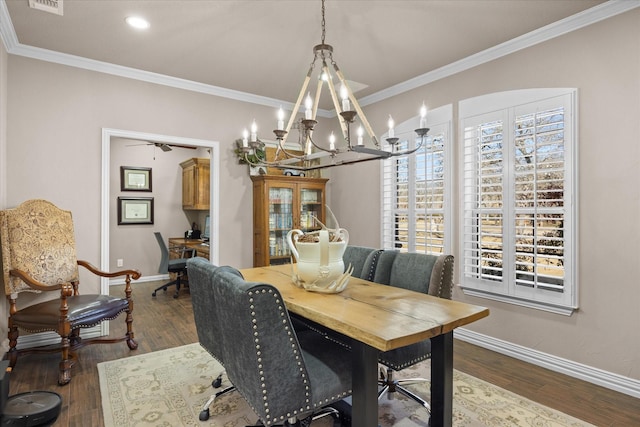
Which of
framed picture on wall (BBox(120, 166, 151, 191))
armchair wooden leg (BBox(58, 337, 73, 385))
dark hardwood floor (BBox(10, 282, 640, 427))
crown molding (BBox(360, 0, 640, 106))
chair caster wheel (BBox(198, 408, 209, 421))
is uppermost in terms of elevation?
crown molding (BBox(360, 0, 640, 106))

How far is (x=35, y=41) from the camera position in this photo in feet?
10.2

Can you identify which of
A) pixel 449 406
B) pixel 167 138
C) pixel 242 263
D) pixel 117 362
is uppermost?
pixel 167 138

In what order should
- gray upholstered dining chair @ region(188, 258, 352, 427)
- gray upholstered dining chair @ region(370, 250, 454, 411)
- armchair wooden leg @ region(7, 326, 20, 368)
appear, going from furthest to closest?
armchair wooden leg @ region(7, 326, 20, 368), gray upholstered dining chair @ region(370, 250, 454, 411), gray upholstered dining chair @ region(188, 258, 352, 427)

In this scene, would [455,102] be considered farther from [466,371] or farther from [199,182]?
[199,182]

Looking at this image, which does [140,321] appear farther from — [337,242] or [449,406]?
[449,406]

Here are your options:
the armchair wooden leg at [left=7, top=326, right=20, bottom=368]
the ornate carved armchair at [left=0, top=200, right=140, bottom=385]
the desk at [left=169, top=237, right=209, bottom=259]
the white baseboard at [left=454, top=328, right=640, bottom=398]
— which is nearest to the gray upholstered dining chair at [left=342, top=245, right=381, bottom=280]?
the white baseboard at [left=454, top=328, right=640, bottom=398]

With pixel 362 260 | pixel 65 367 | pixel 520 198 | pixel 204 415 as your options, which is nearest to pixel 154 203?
pixel 65 367

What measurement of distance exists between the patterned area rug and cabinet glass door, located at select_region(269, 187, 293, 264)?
1841 millimetres

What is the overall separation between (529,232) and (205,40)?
3152 millimetres

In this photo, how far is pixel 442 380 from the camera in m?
1.89

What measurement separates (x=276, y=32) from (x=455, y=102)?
6.16 ft

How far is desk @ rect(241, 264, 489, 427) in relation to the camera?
153cm

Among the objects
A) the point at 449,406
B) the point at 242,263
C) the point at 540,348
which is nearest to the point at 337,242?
the point at 449,406

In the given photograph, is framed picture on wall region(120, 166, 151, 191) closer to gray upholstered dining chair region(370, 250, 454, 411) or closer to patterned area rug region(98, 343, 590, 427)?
patterned area rug region(98, 343, 590, 427)
